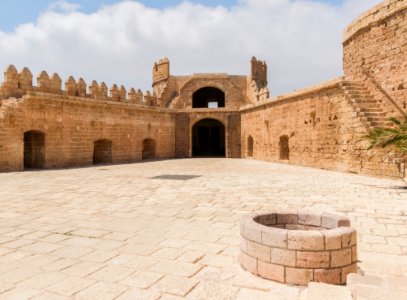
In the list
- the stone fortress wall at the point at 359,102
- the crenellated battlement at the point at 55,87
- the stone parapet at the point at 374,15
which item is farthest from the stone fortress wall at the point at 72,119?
the stone parapet at the point at 374,15

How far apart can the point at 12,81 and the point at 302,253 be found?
47.9ft

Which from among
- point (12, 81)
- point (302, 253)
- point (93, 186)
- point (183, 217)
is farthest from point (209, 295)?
point (12, 81)

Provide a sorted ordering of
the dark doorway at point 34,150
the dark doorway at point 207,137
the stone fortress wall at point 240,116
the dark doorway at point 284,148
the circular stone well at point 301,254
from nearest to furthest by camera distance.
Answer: the circular stone well at point 301,254 → the stone fortress wall at point 240,116 → the dark doorway at point 34,150 → the dark doorway at point 284,148 → the dark doorway at point 207,137

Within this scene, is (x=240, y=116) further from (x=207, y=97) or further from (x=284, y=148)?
(x=207, y=97)

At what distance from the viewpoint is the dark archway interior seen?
28031 mm

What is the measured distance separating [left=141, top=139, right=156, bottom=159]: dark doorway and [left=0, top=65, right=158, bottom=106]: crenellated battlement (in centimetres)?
288

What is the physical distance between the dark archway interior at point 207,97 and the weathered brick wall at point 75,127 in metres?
7.79

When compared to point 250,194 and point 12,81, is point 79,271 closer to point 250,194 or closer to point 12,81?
point 250,194

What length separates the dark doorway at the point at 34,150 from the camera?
14.2m

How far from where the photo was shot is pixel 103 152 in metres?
17.4

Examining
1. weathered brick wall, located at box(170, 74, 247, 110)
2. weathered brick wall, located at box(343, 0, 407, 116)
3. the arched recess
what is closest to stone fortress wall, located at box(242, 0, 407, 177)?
weathered brick wall, located at box(343, 0, 407, 116)

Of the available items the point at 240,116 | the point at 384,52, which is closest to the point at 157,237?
the point at 384,52

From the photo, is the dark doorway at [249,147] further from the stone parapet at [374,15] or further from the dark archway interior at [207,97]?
the stone parapet at [374,15]

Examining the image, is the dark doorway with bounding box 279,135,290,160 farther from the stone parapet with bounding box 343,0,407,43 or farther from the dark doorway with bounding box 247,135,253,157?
the stone parapet with bounding box 343,0,407,43
